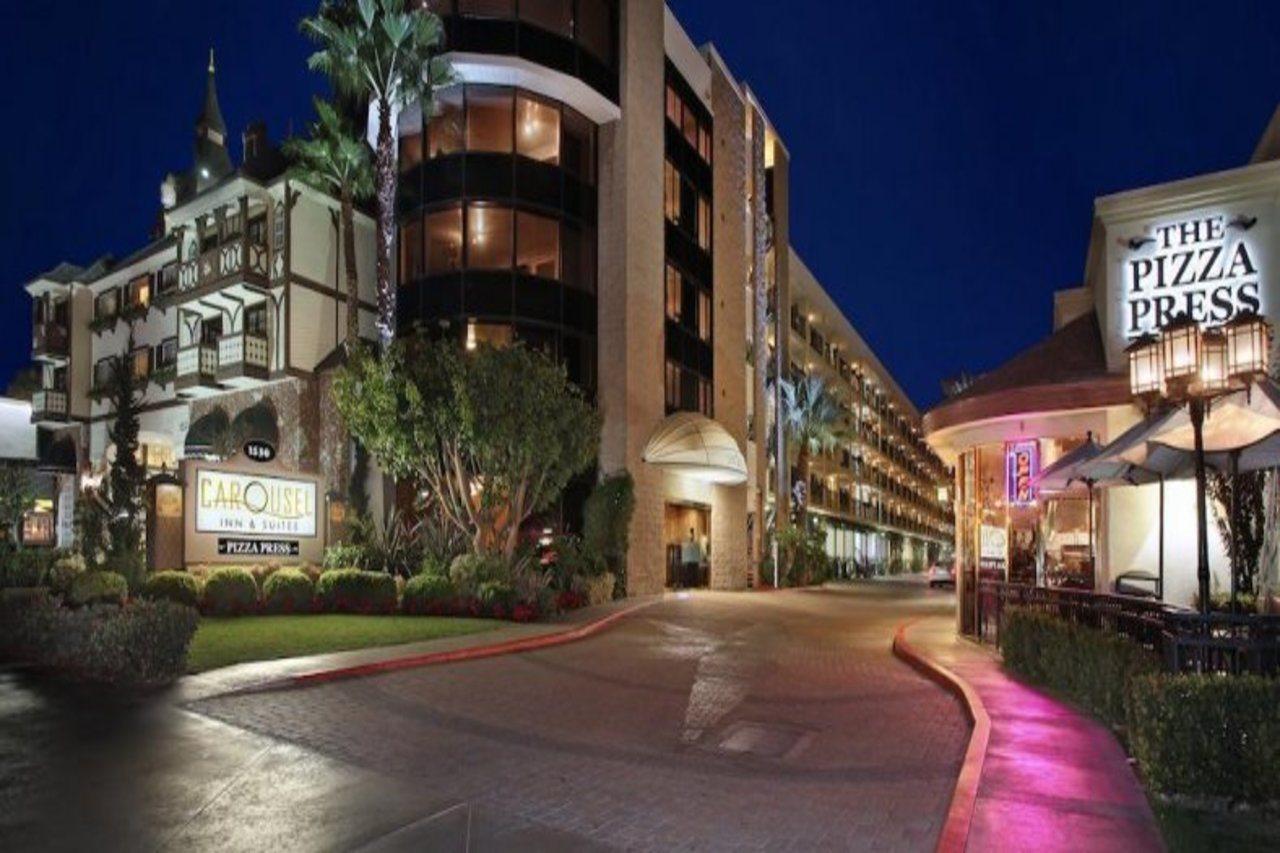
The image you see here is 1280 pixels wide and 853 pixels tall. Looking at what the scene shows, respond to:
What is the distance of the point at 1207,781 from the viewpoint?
6531 millimetres

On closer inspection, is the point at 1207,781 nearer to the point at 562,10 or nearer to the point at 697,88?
the point at 562,10

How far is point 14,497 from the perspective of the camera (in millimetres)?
38094

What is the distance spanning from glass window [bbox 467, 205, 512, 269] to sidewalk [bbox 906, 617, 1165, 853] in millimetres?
21319

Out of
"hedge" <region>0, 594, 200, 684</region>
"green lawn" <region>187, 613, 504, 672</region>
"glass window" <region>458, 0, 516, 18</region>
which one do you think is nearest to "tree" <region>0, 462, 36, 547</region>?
"green lawn" <region>187, 613, 504, 672</region>

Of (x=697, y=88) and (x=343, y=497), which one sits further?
(x=697, y=88)

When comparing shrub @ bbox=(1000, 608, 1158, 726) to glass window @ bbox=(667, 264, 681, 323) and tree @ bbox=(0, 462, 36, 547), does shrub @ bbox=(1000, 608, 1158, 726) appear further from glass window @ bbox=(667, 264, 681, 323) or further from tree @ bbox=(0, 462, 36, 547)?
tree @ bbox=(0, 462, 36, 547)

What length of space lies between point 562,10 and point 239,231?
13118 mm

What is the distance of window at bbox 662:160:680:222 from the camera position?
111 ft

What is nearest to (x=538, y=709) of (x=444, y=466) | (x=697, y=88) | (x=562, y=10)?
(x=444, y=466)

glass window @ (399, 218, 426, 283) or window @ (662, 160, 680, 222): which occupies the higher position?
window @ (662, 160, 680, 222)

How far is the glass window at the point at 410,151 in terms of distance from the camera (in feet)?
97.9

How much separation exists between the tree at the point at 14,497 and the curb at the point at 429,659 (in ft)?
95.1

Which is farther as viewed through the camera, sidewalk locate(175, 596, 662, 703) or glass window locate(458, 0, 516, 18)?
glass window locate(458, 0, 516, 18)

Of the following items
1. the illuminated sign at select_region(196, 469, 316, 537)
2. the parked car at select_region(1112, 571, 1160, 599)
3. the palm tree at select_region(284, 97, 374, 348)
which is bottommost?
the parked car at select_region(1112, 571, 1160, 599)
